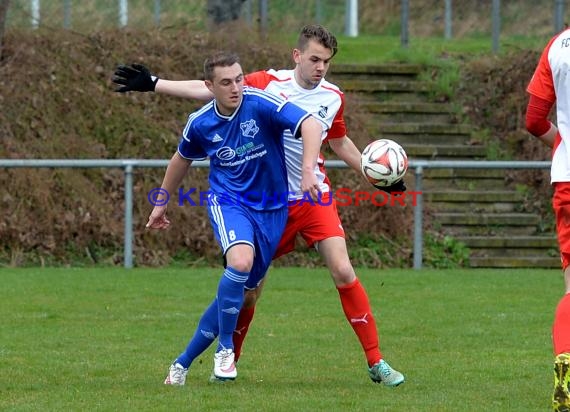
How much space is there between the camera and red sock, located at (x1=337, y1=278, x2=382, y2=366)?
22.6ft

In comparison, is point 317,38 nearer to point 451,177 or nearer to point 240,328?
point 240,328

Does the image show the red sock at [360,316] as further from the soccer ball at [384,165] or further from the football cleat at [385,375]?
the soccer ball at [384,165]

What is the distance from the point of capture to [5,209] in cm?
1448

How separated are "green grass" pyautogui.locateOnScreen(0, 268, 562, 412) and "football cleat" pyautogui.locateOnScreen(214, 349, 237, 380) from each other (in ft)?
0.29

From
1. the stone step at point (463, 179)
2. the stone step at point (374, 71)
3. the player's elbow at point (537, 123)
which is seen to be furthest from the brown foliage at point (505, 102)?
the player's elbow at point (537, 123)

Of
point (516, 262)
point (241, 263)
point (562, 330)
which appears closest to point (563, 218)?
point (562, 330)

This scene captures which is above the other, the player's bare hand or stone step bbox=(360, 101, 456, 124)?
the player's bare hand

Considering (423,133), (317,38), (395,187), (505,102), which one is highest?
(317,38)

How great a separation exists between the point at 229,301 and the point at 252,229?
438mm

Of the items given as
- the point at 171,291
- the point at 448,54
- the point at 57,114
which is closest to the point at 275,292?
the point at 171,291

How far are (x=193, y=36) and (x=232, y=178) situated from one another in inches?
437

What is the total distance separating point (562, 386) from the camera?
521 cm

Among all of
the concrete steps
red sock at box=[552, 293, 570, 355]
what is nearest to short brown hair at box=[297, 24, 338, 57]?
red sock at box=[552, 293, 570, 355]

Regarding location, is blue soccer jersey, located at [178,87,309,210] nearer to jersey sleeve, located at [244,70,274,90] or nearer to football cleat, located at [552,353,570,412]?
jersey sleeve, located at [244,70,274,90]
